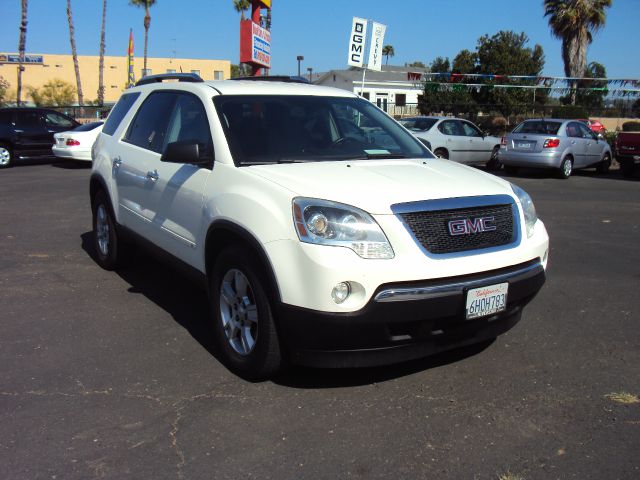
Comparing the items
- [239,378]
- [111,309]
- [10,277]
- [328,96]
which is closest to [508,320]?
[239,378]

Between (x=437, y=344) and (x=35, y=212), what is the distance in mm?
8471

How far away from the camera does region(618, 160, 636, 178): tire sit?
16219mm

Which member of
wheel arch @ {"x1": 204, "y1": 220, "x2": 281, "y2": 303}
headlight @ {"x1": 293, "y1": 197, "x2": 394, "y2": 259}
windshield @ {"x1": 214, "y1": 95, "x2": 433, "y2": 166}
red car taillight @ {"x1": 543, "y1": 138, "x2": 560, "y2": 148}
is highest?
red car taillight @ {"x1": 543, "y1": 138, "x2": 560, "y2": 148}

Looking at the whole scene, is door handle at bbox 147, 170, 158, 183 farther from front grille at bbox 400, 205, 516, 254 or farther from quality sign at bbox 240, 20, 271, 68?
quality sign at bbox 240, 20, 271, 68

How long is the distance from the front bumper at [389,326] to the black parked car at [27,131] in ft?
56.6

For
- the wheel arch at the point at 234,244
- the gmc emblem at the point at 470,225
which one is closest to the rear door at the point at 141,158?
the wheel arch at the point at 234,244

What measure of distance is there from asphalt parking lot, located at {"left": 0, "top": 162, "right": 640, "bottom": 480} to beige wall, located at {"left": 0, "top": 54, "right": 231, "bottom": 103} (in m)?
75.0

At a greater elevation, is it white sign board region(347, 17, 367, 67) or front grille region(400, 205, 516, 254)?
white sign board region(347, 17, 367, 67)

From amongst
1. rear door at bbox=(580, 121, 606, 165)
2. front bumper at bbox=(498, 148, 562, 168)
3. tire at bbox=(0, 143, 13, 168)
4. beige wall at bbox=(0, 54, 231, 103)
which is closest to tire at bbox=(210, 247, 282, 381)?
front bumper at bbox=(498, 148, 562, 168)

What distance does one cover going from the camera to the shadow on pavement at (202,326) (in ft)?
12.7

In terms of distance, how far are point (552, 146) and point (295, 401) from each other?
1366 cm

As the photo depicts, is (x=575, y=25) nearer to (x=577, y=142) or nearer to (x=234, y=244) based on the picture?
(x=577, y=142)

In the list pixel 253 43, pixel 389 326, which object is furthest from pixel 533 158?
pixel 389 326

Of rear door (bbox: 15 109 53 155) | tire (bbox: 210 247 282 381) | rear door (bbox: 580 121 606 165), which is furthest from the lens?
rear door (bbox: 15 109 53 155)
